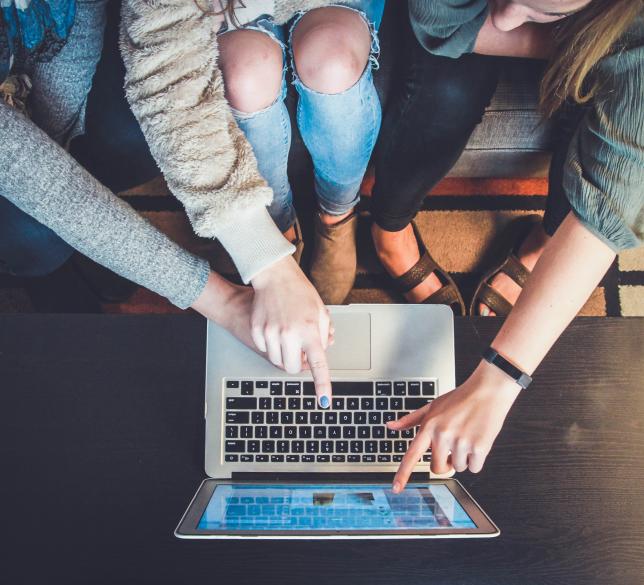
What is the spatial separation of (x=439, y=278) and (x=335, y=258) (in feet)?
0.81

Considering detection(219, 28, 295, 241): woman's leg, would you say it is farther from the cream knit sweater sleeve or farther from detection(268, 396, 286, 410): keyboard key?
detection(268, 396, 286, 410): keyboard key

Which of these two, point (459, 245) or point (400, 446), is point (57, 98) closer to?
point (400, 446)

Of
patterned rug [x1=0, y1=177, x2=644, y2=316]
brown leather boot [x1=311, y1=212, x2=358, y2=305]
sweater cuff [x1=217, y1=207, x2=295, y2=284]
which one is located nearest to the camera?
sweater cuff [x1=217, y1=207, x2=295, y2=284]

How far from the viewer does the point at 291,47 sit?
0.82 m

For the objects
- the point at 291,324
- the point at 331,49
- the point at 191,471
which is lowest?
the point at 191,471

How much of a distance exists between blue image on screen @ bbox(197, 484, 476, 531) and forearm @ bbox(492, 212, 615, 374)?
0.69 ft

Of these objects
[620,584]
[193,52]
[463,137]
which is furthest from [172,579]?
[463,137]

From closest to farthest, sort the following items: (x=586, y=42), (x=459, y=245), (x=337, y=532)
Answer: (x=337, y=532), (x=586, y=42), (x=459, y=245)

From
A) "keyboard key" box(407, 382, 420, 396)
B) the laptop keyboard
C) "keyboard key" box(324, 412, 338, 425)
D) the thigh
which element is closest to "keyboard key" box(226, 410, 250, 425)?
the laptop keyboard

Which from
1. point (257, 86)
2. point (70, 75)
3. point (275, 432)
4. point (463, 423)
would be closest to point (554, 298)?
point (463, 423)

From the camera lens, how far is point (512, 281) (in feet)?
3.87

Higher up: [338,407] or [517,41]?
[517,41]

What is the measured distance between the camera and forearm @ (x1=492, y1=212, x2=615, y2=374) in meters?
0.67

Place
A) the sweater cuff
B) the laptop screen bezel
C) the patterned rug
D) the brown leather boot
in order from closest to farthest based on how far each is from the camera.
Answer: the laptop screen bezel
the sweater cuff
the brown leather boot
the patterned rug
